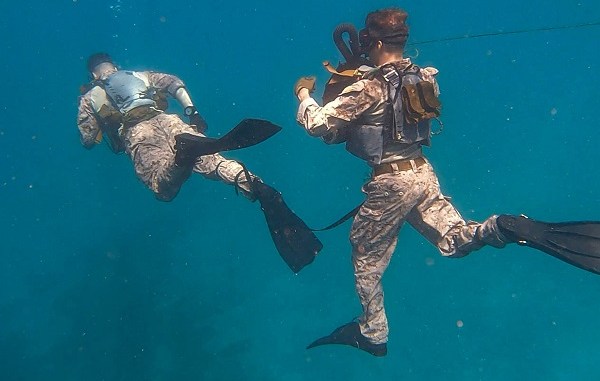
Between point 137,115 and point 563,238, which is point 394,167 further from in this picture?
point 137,115

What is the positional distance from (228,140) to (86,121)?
12.1 ft

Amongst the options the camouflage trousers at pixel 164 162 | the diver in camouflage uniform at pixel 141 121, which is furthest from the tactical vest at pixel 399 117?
the diver in camouflage uniform at pixel 141 121

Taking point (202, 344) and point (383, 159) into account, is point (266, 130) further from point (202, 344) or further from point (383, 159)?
point (202, 344)

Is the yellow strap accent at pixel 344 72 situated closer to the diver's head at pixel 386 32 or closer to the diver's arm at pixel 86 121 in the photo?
the diver's head at pixel 386 32

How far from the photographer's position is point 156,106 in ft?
29.2

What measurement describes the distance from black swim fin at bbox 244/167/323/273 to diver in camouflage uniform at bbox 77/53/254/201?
47.2 inches

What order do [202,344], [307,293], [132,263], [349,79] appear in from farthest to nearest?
[132,263] → [307,293] → [202,344] → [349,79]

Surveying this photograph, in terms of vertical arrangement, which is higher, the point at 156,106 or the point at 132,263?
the point at 156,106

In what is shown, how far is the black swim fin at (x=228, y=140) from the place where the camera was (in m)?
6.06

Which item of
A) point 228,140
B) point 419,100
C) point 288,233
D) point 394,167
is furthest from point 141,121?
point 419,100

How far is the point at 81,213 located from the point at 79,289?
11.5ft

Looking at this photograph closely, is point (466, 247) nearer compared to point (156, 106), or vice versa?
point (466, 247)

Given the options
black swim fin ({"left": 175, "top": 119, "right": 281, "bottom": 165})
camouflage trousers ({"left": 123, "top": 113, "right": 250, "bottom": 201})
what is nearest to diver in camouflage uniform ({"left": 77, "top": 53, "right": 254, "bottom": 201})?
camouflage trousers ({"left": 123, "top": 113, "right": 250, "bottom": 201})

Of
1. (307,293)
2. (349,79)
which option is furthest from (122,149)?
(307,293)
